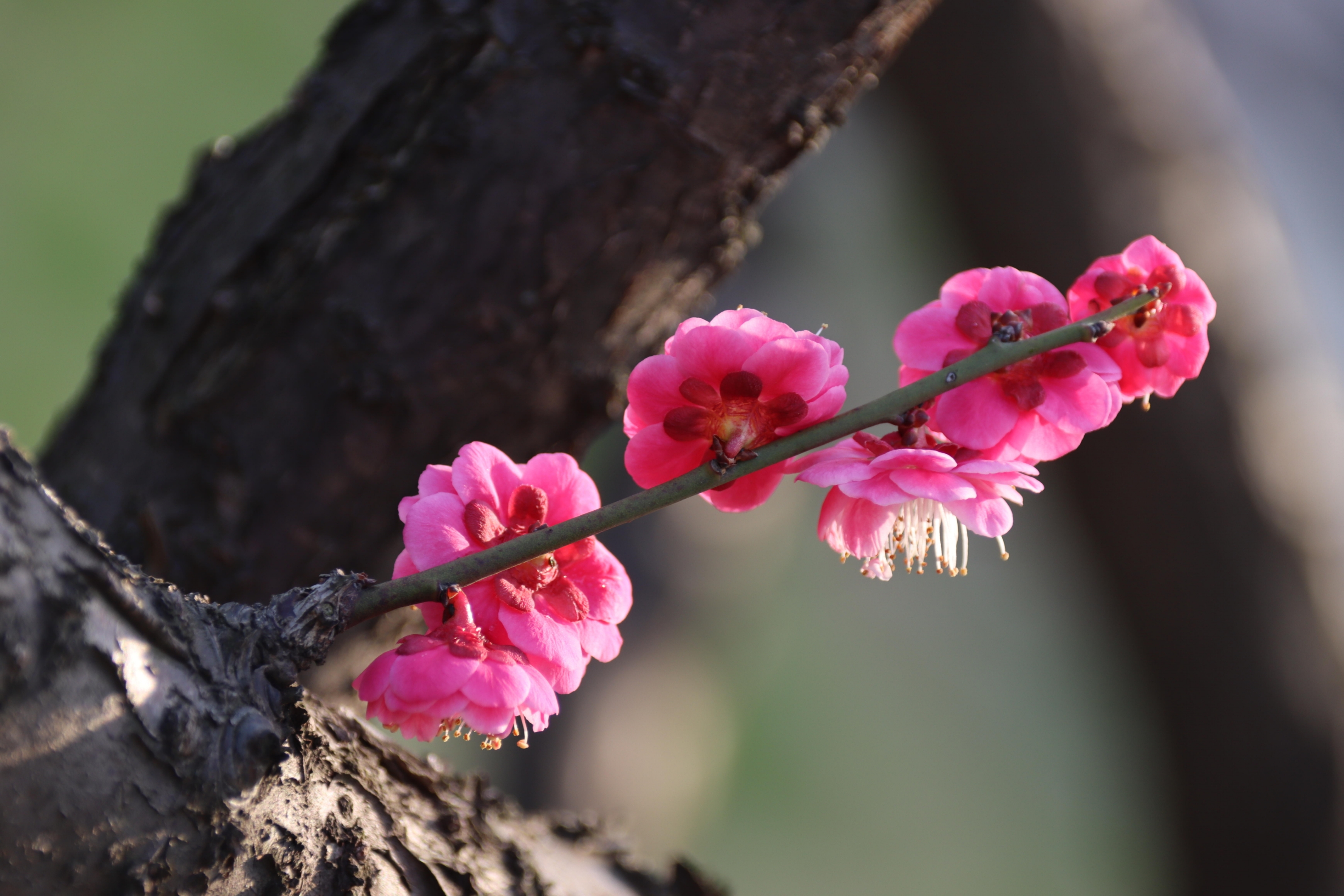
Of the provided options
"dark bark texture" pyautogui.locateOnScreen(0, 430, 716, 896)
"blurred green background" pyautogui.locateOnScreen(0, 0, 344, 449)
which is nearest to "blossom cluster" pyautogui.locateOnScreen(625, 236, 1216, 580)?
"dark bark texture" pyautogui.locateOnScreen(0, 430, 716, 896)

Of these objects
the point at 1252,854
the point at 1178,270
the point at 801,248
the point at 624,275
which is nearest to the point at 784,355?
the point at 1178,270

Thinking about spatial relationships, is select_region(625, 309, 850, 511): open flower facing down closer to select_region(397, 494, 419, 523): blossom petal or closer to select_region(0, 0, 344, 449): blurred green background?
select_region(397, 494, 419, 523): blossom petal

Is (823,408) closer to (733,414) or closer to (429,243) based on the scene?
(733,414)

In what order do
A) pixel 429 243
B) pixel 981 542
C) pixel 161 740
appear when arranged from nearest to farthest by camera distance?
1. pixel 161 740
2. pixel 429 243
3. pixel 981 542

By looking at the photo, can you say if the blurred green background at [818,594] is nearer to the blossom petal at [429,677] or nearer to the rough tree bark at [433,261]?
the rough tree bark at [433,261]

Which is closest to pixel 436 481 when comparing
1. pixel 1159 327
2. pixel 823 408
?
pixel 823 408

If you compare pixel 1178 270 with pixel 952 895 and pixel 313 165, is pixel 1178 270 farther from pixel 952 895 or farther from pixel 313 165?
pixel 952 895
